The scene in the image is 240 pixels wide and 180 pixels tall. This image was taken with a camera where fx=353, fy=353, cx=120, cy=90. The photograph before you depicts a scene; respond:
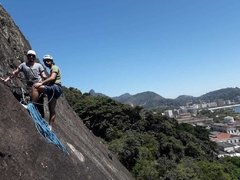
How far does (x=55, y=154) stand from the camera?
25.0ft

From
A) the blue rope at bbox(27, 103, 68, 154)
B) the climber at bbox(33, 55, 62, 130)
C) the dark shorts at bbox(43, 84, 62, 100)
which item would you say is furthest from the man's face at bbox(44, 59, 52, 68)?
the blue rope at bbox(27, 103, 68, 154)

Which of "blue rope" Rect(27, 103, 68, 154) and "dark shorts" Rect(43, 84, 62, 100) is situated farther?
"dark shorts" Rect(43, 84, 62, 100)

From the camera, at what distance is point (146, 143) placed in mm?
43250

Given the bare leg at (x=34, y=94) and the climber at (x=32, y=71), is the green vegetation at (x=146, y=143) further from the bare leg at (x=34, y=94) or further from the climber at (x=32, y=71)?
the climber at (x=32, y=71)

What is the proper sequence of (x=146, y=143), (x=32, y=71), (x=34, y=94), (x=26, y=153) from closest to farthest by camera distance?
(x=26, y=153), (x=32, y=71), (x=34, y=94), (x=146, y=143)

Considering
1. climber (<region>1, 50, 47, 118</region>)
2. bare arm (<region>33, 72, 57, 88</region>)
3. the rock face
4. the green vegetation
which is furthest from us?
the green vegetation

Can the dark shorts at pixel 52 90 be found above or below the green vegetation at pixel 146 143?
above

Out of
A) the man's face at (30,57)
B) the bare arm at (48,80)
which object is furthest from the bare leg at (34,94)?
the man's face at (30,57)

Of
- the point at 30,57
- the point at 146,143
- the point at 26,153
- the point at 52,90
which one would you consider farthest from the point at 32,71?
the point at 146,143

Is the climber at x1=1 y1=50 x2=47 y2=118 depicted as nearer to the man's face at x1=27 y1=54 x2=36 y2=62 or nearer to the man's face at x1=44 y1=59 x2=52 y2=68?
the man's face at x1=27 y1=54 x2=36 y2=62

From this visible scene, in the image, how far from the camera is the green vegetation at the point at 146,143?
3512 centimetres

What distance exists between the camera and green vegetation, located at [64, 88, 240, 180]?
3512 centimetres

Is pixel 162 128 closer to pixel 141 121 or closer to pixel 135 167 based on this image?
pixel 141 121

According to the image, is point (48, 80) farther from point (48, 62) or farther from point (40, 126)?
point (40, 126)
